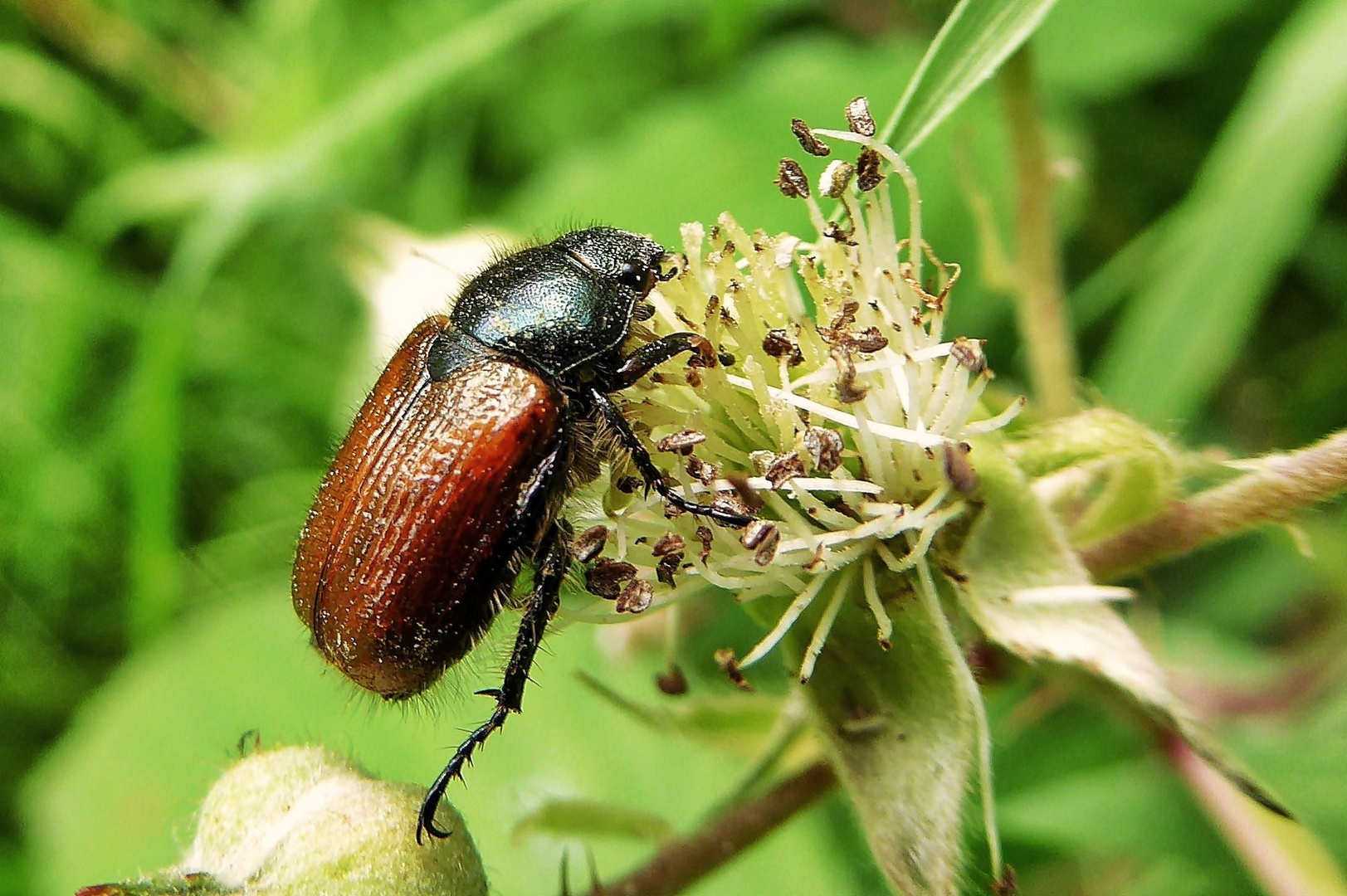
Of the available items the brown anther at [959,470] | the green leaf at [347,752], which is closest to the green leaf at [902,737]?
the brown anther at [959,470]

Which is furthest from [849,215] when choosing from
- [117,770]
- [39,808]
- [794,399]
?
[39,808]

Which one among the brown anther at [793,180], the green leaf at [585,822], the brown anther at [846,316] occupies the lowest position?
the green leaf at [585,822]

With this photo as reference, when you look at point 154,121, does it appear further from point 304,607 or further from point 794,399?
point 794,399

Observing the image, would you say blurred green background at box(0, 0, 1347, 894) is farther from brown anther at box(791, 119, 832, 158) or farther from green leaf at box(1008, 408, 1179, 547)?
brown anther at box(791, 119, 832, 158)

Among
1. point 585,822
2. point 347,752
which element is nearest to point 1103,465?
point 585,822

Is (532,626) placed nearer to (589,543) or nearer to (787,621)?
(589,543)

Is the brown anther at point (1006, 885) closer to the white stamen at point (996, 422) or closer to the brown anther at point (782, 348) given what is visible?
Answer: the white stamen at point (996, 422)

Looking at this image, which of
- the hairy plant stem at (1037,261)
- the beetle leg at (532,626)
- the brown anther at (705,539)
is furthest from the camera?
the hairy plant stem at (1037,261)
